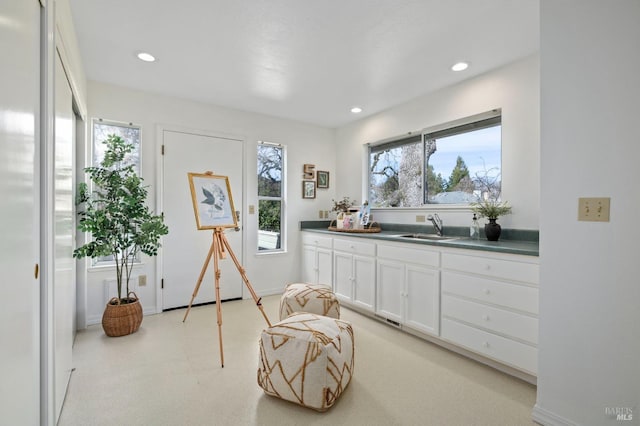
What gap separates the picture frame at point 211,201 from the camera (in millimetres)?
2666

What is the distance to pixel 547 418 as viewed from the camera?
165cm

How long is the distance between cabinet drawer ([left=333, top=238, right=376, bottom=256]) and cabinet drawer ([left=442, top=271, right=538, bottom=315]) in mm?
882

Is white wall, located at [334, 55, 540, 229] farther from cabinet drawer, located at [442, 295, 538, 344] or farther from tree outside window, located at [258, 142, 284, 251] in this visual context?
tree outside window, located at [258, 142, 284, 251]

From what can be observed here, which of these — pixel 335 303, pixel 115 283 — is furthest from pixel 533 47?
pixel 115 283

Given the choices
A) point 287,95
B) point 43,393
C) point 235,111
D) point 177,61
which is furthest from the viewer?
point 235,111

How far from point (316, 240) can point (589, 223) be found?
118 inches

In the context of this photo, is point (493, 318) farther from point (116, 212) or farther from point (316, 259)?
point (116, 212)

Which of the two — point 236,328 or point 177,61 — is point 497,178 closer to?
point 236,328

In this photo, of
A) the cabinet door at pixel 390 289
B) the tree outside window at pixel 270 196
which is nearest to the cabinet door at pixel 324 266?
the tree outside window at pixel 270 196

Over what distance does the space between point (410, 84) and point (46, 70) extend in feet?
9.48

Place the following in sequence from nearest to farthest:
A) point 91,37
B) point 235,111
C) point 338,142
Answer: point 91,37 → point 235,111 → point 338,142

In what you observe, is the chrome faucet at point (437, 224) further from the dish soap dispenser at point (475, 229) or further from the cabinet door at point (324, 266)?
the cabinet door at point (324, 266)

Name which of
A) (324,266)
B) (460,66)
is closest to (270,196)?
(324,266)

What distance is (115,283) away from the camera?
3.15m
